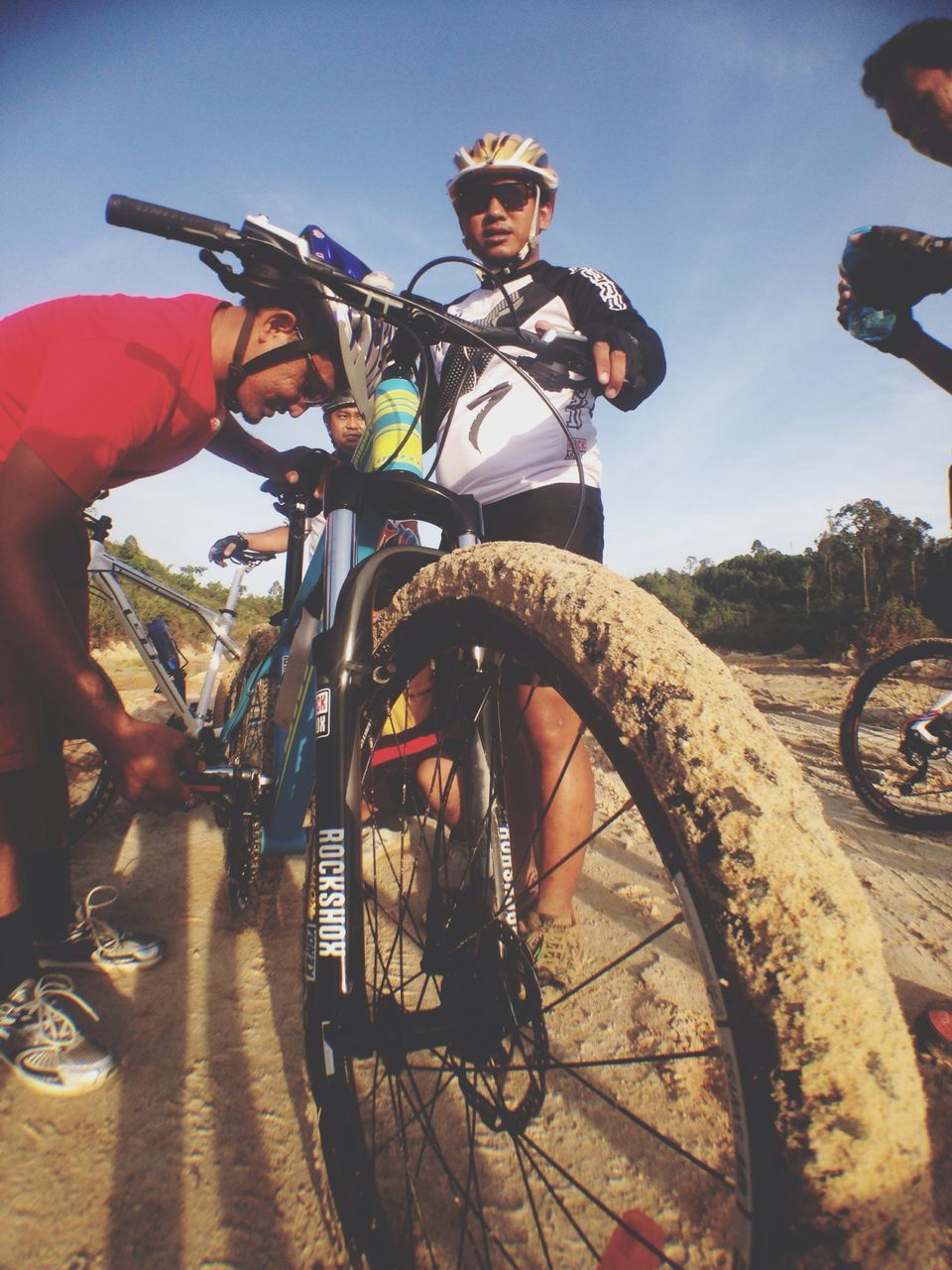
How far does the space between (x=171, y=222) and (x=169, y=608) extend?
52.6ft

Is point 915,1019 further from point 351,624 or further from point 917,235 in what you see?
point 917,235

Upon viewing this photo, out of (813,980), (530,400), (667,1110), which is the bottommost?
(667,1110)

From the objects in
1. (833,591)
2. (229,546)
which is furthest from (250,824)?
(833,591)

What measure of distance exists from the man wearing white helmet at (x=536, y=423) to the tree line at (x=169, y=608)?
9.60ft

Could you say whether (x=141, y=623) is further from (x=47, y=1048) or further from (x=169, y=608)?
(x=169, y=608)

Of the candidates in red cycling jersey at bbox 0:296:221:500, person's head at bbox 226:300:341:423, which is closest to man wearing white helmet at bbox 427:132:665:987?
person's head at bbox 226:300:341:423

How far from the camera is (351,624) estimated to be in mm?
1211

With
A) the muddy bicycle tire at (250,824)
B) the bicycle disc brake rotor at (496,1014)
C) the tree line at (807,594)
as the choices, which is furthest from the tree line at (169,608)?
the bicycle disc brake rotor at (496,1014)

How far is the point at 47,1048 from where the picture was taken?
1.45m

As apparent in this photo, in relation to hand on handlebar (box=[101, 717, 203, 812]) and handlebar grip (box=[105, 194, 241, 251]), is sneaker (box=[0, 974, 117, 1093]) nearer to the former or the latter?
hand on handlebar (box=[101, 717, 203, 812])

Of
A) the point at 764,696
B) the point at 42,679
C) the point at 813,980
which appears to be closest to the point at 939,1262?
the point at 813,980

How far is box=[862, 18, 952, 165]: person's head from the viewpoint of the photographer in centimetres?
248

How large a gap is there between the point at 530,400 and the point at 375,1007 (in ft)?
6.22

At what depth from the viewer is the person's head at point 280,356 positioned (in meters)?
1.60
